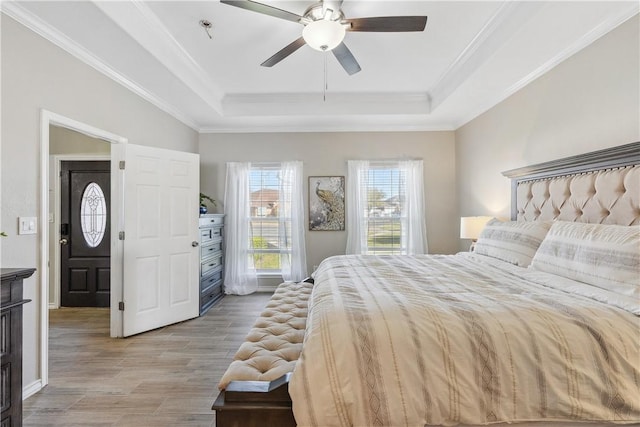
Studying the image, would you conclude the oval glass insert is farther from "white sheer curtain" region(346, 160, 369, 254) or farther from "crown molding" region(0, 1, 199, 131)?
"white sheer curtain" region(346, 160, 369, 254)

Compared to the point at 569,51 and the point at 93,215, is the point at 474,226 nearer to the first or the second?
the point at 569,51

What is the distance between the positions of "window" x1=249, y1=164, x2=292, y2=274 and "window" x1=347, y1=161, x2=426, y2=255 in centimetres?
104

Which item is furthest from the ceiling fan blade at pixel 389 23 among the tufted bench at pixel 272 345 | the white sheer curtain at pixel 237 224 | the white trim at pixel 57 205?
the white trim at pixel 57 205

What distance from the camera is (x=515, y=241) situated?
251 cm

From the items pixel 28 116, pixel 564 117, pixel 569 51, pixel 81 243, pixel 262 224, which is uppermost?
pixel 569 51

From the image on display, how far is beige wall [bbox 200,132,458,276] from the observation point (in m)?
4.91

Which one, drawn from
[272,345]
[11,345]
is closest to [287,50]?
[272,345]

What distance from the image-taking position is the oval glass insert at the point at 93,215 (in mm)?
4297

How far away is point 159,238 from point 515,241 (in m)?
3.49

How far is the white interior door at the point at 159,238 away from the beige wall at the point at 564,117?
365cm

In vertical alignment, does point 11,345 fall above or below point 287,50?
below

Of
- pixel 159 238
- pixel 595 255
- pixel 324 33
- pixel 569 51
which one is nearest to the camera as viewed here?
pixel 595 255

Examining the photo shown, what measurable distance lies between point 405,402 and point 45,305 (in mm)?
2680

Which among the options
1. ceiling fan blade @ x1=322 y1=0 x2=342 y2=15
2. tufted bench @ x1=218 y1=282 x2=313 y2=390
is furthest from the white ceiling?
tufted bench @ x1=218 y1=282 x2=313 y2=390
